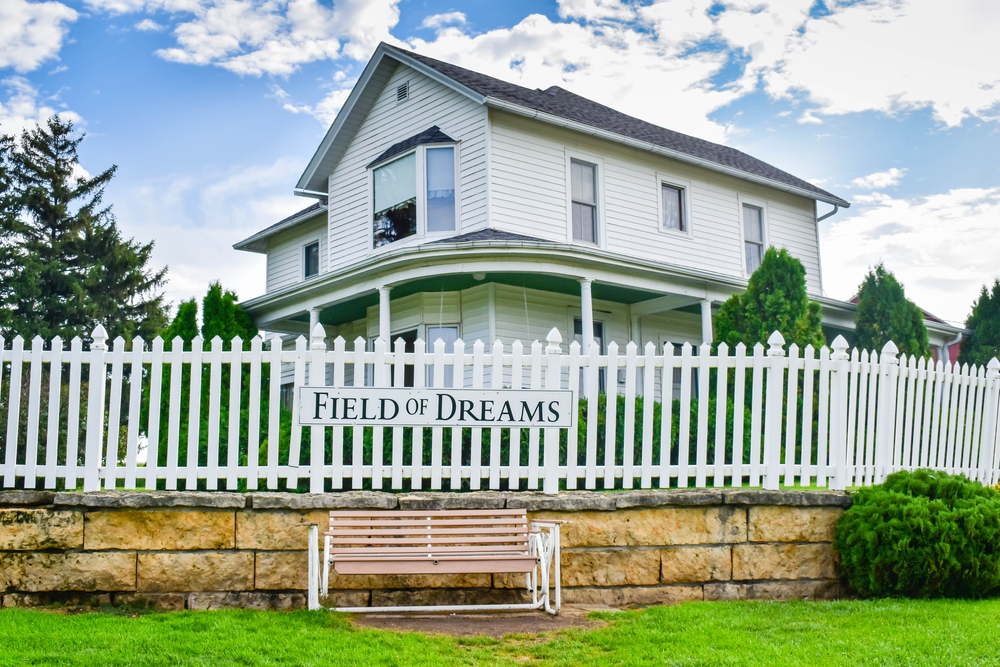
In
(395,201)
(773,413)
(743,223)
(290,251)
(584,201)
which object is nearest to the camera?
(773,413)

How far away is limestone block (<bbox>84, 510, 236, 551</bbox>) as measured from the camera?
6.27m

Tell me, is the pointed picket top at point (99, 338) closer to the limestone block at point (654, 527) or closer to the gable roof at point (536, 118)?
the limestone block at point (654, 527)

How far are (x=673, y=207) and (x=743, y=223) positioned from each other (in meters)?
1.83

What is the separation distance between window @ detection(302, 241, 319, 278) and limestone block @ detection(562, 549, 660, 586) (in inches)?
551

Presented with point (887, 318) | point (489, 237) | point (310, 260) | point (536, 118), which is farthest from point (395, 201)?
point (887, 318)

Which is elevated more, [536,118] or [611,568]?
[536,118]

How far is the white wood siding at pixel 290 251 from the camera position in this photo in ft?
63.8

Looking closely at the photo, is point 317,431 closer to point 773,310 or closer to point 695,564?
point 695,564

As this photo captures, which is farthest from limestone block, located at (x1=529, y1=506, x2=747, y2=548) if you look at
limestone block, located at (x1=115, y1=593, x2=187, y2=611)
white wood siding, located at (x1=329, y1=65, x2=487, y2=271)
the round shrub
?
white wood siding, located at (x1=329, y1=65, x2=487, y2=271)

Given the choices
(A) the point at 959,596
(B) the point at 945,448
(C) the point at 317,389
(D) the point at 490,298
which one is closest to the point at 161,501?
(C) the point at 317,389

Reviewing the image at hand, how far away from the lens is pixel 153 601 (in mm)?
6203

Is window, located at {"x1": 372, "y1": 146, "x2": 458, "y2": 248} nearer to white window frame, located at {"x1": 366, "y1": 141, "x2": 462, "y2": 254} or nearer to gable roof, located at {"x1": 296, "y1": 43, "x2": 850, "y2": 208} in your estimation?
white window frame, located at {"x1": 366, "y1": 141, "x2": 462, "y2": 254}

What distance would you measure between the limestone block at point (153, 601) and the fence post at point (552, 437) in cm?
275

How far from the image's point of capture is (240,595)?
20.5 ft
